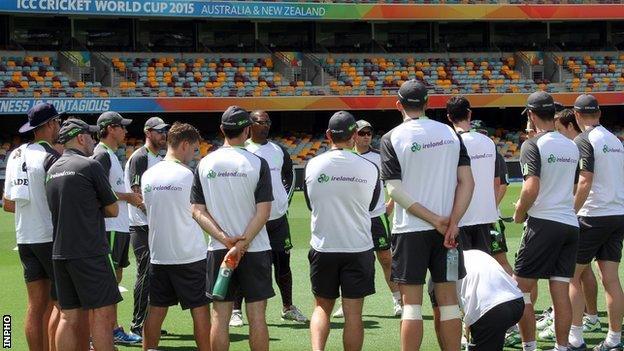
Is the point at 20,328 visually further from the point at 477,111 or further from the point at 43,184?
the point at 477,111

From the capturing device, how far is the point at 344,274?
27.2 feet

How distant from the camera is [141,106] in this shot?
38.1 m

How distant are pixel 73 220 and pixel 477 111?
4149 cm

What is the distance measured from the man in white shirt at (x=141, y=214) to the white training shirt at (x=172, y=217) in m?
1.25

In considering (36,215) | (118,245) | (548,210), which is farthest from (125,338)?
(548,210)

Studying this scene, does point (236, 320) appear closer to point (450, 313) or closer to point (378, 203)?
point (378, 203)

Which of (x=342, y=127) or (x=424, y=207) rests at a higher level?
(x=342, y=127)

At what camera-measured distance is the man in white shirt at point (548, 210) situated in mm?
8633

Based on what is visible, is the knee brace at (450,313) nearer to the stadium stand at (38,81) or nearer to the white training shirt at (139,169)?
the white training shirt at (139,169)

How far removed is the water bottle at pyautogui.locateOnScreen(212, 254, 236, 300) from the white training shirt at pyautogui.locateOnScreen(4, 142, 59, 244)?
1510mm

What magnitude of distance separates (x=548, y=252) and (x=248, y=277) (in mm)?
2543

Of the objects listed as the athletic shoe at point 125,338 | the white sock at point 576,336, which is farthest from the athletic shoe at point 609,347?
the athletic shoe at point 125,338

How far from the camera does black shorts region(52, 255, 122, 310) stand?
7879 mm

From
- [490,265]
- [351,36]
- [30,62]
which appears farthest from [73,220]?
[351,36]
